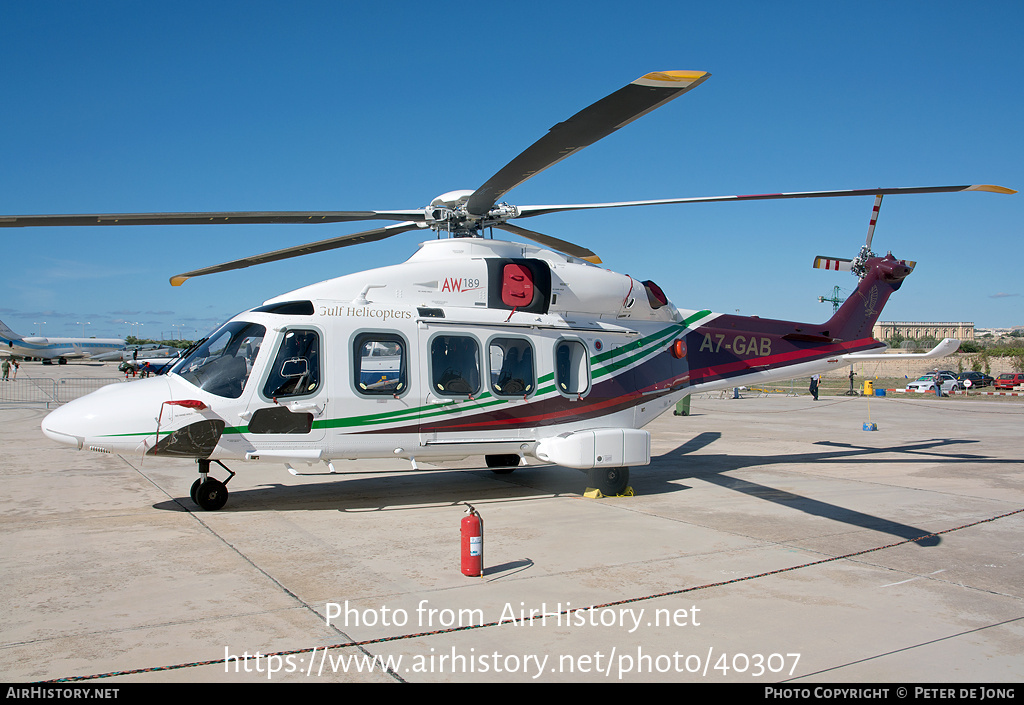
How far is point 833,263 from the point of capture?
13930mm

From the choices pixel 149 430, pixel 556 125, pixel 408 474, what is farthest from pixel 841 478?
pixel 149 430

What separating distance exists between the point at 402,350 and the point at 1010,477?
10097 millimetres

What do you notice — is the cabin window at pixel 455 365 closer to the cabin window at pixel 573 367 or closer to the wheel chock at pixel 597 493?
the cabin window at pixel 573 367

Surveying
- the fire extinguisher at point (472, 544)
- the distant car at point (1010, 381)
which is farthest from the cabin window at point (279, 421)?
the distant car at point (1010, 381)

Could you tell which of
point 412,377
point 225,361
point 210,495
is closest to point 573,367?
point 412,377

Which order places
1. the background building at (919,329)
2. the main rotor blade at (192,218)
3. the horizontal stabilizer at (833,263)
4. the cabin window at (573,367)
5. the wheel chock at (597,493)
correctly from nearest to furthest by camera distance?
the main rotor blade at (192,218) < the wheel chock at (597,493) < the cabin window at (573,367) < the horizontal stabilizer at (833,263) < the background building at (919,329)

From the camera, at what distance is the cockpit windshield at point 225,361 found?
7.98 m

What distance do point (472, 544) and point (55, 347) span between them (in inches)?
3541

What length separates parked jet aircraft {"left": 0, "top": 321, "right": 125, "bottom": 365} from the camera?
3082 inches

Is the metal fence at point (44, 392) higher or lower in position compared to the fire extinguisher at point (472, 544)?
lower

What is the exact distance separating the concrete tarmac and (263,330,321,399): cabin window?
1.50 meters

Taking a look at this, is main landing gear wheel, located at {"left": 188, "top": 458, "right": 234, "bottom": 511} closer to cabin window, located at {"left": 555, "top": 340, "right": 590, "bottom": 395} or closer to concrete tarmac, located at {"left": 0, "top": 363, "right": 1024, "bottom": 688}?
concrete tarmac, located at {"left": 0, "top": 363, "right": 1024, "bottom": 688}

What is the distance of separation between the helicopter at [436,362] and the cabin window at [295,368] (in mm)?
17
